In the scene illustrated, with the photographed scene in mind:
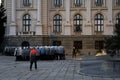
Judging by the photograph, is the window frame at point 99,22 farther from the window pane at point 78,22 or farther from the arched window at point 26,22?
the arched window at point 26,22

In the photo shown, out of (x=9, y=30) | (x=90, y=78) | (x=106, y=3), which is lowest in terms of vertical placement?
(x=90, y=78)

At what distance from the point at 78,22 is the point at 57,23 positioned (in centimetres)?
427

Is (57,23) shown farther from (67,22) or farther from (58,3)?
(58,3)

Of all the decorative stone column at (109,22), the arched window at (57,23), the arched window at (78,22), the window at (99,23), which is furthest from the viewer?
the arched window at (57,23)

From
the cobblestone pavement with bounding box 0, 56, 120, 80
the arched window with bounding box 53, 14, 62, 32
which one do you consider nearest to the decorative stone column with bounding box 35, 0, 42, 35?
the arched window with bounding box 53, 14, 62, 32

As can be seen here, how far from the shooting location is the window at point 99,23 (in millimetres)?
80938

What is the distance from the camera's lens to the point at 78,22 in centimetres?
8175

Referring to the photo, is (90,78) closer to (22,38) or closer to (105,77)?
(105,77)

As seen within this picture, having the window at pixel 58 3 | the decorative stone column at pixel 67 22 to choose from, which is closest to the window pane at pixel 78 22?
the decorative stone column at pixel 67 22

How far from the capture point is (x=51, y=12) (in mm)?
82000

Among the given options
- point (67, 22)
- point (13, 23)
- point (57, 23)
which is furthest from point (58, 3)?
point (13, 23)

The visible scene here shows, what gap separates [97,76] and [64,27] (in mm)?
54472

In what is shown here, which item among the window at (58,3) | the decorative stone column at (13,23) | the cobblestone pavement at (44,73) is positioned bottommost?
the cobblestone pavement at (44,73)

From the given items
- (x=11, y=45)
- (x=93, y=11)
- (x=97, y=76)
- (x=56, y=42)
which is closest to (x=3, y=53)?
(x=11, y=45)
